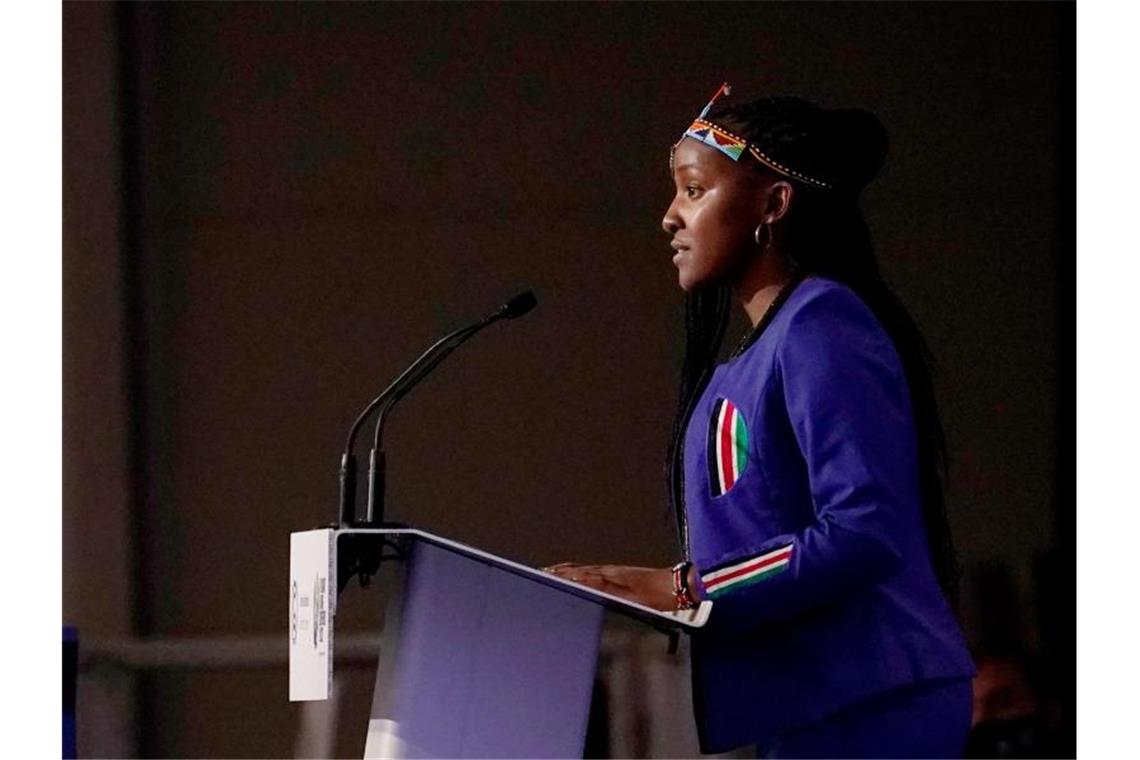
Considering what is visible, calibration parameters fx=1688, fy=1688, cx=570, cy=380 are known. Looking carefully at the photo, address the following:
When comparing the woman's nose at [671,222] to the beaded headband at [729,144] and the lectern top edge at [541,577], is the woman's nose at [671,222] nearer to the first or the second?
the beaded headband at [729,144]

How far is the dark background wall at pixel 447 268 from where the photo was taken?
2.68 metres

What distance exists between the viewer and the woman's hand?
79.2 inches

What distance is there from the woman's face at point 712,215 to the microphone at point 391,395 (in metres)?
0.27

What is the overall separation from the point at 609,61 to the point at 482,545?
2.71 ft

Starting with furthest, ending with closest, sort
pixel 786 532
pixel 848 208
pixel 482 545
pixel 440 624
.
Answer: pixel 482 545, pixel 848 208, pixel 786 532, pixel 440 624

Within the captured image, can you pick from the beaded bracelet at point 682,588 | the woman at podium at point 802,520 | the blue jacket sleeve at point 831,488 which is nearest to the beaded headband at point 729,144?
the woman at podium at point 802,520

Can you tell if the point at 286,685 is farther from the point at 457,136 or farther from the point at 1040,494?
the point at 1040,494

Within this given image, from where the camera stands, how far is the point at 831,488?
6.73ft

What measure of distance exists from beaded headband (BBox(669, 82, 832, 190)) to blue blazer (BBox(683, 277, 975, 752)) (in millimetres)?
204

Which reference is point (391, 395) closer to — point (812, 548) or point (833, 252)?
point (833, 252)

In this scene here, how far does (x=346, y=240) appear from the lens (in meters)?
2.78

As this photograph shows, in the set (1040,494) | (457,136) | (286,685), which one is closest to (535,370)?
(457,136)

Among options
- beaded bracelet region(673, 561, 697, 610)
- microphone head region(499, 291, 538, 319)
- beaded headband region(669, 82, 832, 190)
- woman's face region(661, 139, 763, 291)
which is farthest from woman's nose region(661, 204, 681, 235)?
beaded bracelet region(673, 561, 697, 610)
